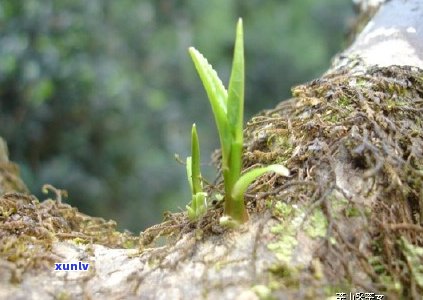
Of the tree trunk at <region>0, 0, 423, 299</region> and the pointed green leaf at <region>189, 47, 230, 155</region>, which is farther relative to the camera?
the pointed green leaf at <region>189, 47, 230, 155</region>

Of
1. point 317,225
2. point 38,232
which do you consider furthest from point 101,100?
point 317,225

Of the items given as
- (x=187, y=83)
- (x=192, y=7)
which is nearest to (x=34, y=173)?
(x=187, y=83)

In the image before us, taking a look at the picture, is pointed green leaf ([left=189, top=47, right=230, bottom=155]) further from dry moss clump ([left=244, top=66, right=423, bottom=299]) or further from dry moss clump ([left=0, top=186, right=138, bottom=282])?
dry moss clump ([left=0, top=186, right=138, bottom=282])

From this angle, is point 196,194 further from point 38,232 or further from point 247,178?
point 38,232

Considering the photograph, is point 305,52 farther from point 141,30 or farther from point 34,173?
point 34,173

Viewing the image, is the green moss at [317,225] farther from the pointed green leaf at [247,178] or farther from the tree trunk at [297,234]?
the pointed green leaf at [247,178]

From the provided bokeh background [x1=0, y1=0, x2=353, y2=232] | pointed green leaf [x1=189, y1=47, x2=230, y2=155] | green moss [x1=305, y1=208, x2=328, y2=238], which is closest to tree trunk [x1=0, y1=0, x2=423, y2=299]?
green moss [x1=305, y1=208, x2=328, y2=238]
